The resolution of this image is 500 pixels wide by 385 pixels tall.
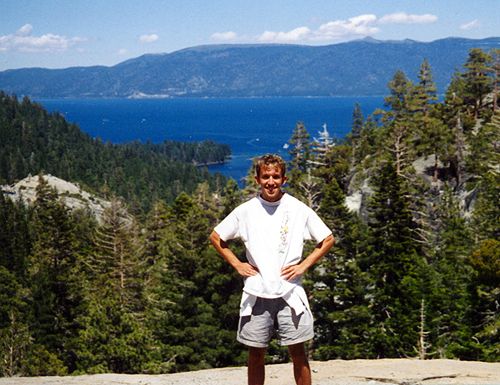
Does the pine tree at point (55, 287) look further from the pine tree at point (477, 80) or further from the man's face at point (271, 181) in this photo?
the pine tree at point (477, 80)

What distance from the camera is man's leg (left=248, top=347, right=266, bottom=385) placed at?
6973 mm

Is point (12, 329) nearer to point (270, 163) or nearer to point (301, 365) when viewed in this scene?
point (301, 365)

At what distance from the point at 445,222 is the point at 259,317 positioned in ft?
117

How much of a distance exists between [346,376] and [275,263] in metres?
4.26

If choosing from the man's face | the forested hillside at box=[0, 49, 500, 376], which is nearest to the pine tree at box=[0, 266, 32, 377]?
the forested hillside at box=[0, 49, 500, 376]

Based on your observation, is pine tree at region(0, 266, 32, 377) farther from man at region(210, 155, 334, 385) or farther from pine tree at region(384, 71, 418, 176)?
pine tree at region(384, 71, 418, 176)

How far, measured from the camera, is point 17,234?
76500 mm

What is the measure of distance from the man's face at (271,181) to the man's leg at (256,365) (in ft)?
5.81

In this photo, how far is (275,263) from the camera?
670 cm

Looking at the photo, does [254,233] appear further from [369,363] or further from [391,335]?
[391,335]

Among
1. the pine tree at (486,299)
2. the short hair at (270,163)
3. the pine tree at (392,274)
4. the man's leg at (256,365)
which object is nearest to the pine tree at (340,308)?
the pine tree at (392,274)

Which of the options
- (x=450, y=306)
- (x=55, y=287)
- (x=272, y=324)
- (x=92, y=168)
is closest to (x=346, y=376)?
Result: (x=272, y=324)

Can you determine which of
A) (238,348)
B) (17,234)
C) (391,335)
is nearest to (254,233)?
(238,348)

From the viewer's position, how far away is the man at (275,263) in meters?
6.69
